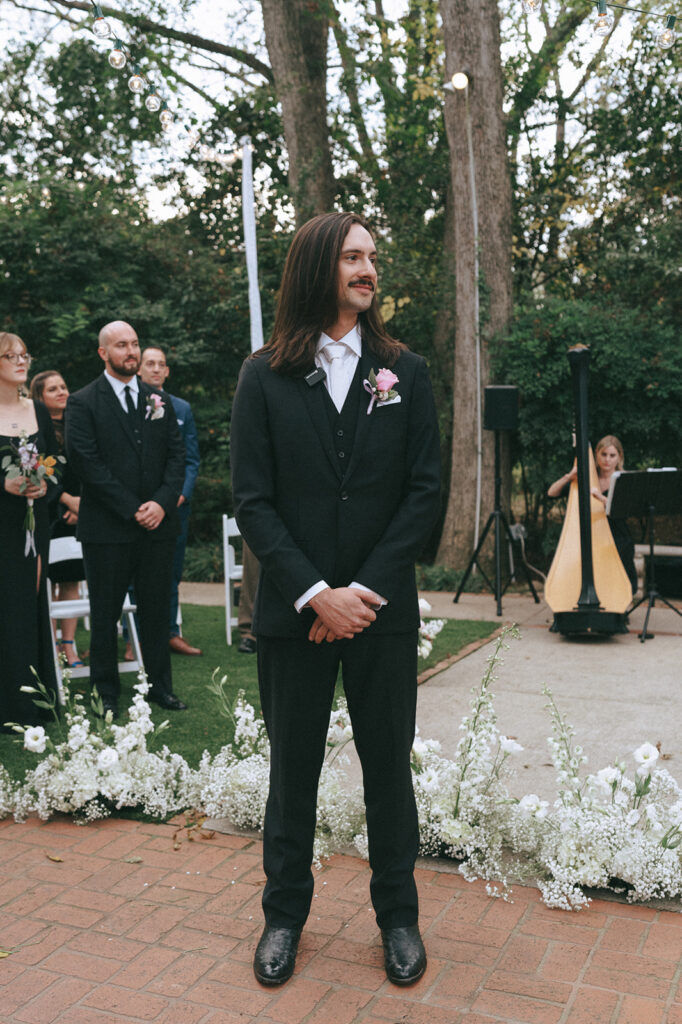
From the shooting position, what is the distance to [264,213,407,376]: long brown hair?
2.61m

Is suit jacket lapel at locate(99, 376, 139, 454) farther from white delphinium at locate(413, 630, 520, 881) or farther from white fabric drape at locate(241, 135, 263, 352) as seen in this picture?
white delphinium at locate(413, 630, 520, 881)

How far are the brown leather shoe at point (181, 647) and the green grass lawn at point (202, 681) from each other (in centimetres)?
5

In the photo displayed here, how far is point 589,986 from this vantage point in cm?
258

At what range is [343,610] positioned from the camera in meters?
2.47

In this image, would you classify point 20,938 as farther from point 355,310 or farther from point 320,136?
point 320,136

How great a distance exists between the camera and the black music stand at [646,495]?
23.2 ft

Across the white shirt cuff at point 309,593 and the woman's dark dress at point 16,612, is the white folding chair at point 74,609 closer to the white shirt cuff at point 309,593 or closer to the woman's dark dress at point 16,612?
the woman's dark dress at point 16,612

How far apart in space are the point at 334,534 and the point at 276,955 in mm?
1210

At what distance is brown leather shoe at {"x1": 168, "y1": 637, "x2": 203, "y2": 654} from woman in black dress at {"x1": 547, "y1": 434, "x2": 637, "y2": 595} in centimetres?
324

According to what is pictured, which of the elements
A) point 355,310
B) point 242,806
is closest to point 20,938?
point 242,806

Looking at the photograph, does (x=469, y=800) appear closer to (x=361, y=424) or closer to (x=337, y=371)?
(x=361, y=424)

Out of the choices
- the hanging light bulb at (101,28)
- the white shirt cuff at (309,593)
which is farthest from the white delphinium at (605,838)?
the hanging light bulb at (101,28)

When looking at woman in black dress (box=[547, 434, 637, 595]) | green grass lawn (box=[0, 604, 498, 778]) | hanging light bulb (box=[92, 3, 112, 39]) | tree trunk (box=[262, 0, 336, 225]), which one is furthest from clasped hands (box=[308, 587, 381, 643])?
tree trunk (box=[262, 0, 336, 225])

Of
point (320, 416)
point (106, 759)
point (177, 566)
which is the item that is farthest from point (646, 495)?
point (320, 416)
